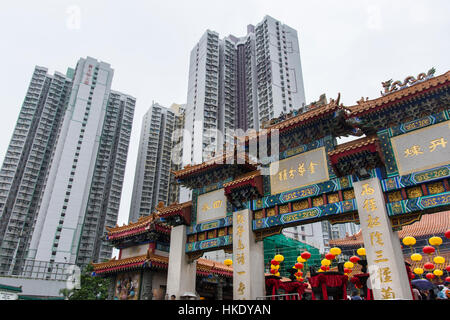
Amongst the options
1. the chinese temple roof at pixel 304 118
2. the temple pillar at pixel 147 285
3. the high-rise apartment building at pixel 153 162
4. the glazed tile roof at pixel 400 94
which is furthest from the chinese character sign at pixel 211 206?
the high-rise apartment building at pixel 153 162

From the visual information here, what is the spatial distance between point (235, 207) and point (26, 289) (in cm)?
3457

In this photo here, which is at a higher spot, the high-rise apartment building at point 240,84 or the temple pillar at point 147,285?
the high-rise apartment building at point 240,84

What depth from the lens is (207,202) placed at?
51.8 ft

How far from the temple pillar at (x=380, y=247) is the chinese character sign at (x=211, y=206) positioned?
659cm

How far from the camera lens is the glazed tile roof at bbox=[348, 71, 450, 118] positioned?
1026cm

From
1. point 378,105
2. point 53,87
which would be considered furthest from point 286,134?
point 53,87

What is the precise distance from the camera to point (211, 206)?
50.9 feet

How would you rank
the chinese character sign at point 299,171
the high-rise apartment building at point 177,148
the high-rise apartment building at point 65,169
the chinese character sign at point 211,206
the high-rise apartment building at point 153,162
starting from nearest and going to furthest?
the chinese character sign at point 299,171 → the chinese character sign at point 211,206 → the high-rise apartment building at point 65,169 → the high-rise apartment building at point 177,148 → the high-rise apartment building at point 153,162

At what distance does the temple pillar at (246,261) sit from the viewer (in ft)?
39.9

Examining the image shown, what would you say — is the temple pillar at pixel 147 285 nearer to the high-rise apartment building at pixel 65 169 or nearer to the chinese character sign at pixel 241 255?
the chinese character sign at pixel 241 255

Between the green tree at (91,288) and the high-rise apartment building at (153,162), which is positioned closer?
the green tree at (91,288)

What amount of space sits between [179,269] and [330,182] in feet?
27.8

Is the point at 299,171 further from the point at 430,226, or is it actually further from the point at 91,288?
the point at 91,288
